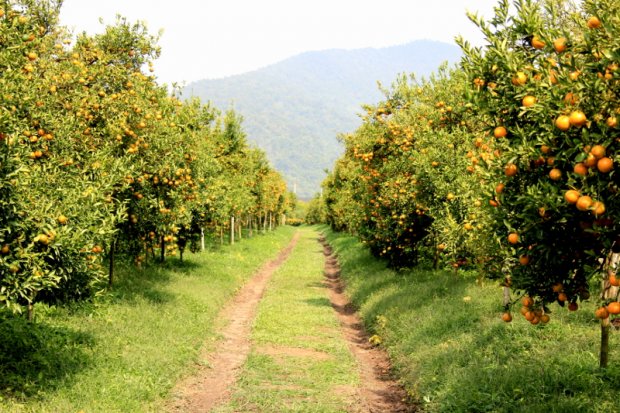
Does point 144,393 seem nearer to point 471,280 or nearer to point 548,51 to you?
point 548,51

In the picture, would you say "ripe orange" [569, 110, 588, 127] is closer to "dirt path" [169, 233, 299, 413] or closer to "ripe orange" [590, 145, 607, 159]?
"ripe orange" [590, 145, 607, 159]

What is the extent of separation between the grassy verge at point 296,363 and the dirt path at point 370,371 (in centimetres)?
33

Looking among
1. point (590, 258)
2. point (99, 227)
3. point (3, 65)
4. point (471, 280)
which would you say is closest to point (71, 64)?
point (3, 65)

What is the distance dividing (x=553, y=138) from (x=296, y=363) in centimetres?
984

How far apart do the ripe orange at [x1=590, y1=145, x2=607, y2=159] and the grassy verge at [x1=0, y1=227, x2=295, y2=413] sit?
28.7ft

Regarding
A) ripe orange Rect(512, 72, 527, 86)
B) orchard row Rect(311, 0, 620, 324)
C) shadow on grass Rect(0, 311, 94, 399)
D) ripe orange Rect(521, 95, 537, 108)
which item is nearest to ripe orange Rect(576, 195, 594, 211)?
orchard row Rect(311, 0, 620, 324)

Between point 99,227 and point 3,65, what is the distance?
9.69 ft

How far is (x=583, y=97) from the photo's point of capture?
4797mm

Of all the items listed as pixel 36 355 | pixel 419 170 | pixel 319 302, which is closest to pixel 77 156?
pixel 36 355

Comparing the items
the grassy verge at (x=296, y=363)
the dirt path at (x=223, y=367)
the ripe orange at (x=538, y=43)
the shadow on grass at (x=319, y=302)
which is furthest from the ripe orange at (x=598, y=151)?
the shadow on grass at (x=319, y=302)

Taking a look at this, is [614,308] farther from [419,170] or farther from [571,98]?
[419,170]

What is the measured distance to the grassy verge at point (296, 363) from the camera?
10.5 metres

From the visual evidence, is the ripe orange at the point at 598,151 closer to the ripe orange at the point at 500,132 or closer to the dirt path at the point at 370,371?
the ripe orange at the point at 500,132

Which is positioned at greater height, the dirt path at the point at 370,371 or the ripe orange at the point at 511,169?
the ripe orange at the point at 511,169
